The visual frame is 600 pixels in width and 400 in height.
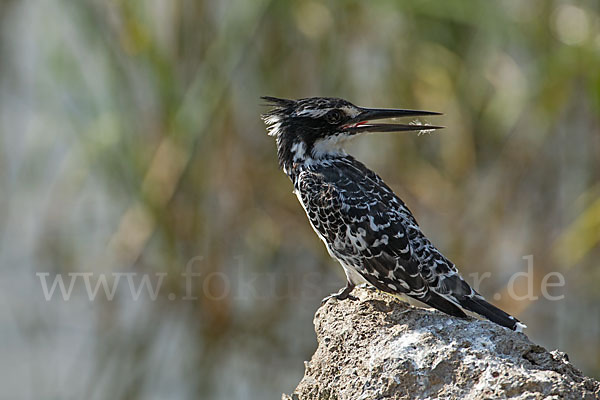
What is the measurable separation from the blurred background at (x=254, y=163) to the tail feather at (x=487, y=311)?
197 centimetres

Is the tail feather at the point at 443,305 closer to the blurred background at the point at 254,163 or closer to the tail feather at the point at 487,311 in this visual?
the tail feather at the point at 487,311

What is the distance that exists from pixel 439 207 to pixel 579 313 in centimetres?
130

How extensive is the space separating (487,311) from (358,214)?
0.66m

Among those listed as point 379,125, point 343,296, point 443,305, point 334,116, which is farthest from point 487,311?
point 334,116

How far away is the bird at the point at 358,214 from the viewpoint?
3.51 meters

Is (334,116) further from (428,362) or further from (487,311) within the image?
(428,362)

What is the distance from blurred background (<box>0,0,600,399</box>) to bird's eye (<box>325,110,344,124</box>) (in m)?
1.62

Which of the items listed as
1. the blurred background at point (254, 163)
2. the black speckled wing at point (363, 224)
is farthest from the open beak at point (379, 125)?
the blurred background at point (254, 163)

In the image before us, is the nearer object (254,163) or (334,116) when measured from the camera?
(334,116)

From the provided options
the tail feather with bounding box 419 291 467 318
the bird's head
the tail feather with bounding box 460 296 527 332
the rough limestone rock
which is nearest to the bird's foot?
the rough limestone rock

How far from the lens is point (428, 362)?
2.87 meters

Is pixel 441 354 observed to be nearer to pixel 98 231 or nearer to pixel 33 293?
pixel 98 231

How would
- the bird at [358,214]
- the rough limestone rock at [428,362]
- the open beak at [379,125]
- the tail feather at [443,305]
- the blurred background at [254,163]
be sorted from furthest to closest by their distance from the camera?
the blurred background at [254,163]
the open beak at [379,125]
the bird at [358,214]
the tail feather at [443,305]
the rough limestone rock at [428,362]

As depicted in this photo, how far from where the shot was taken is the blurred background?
5539 mm
